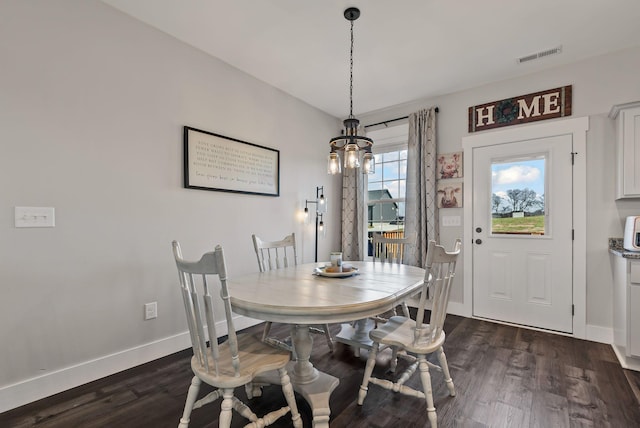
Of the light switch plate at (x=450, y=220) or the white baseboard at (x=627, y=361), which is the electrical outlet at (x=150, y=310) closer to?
the light switch plate at (x=450, y=220)

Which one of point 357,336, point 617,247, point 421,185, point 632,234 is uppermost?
point 421,185

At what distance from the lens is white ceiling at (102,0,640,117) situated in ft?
7.21

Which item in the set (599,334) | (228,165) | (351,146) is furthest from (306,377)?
(599,334)

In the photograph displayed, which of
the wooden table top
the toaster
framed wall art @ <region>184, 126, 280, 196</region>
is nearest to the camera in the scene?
the wooden table top

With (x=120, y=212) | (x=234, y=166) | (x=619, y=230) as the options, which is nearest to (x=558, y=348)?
(x=619, y=230)

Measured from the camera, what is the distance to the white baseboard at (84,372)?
180 cm

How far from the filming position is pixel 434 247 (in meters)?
1.55

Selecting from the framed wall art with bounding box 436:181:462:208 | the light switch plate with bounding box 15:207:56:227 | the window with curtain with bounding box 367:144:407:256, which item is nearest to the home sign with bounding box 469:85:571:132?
the framed wall art with bounding box 436:181:462:208

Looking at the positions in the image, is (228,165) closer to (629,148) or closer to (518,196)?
(518,196)

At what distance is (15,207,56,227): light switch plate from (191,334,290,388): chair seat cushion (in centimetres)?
137

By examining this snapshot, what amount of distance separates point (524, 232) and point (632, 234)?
0.86 m

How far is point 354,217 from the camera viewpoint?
4.38 metres

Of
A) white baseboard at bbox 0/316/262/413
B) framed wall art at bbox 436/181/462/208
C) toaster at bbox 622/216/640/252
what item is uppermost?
framed wall art at bbox 436/181/462/208

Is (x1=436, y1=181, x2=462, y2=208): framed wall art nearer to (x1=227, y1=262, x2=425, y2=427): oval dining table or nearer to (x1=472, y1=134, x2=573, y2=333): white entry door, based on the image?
(x1=472, y1=134, x2=573, y2=333): white entry door
